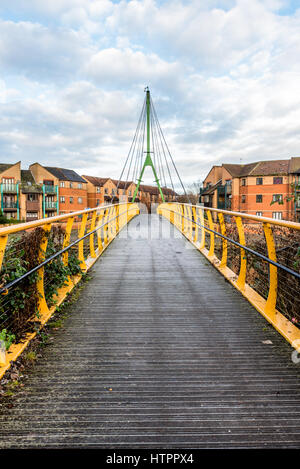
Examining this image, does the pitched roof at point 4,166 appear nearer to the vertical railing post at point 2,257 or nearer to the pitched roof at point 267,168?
the pitched roof at point 267,168

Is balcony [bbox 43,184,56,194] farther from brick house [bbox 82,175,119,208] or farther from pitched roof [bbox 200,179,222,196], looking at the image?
pitched roof [bbox 200,179,222,196]

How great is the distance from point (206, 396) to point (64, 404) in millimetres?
1016

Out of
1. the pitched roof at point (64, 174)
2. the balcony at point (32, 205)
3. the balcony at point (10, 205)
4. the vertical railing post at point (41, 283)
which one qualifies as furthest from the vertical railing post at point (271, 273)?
the pitched roof at point (64, 174)

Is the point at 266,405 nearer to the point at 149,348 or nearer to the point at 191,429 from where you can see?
the point at 191,429

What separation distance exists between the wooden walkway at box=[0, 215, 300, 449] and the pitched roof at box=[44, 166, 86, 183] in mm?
50608

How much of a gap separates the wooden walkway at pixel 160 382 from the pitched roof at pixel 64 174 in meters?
50.6

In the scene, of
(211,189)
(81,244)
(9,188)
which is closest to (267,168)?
(211,189)

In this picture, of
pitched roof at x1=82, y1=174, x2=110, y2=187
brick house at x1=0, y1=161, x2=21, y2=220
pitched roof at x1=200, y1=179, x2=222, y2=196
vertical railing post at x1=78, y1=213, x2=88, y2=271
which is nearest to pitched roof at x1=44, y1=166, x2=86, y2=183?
pitched roof at x1=82, y1=174, x2=110, y2=187

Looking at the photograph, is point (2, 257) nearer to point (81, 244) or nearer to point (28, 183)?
point (81, 244)

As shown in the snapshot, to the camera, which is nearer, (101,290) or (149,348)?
(149,348)

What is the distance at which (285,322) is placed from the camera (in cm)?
340

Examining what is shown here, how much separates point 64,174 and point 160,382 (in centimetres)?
5402

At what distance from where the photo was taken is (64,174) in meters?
53.2
